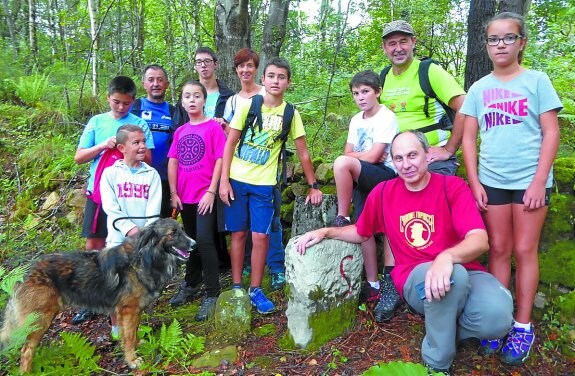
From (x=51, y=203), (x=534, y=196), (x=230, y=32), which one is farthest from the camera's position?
(x=51, y=203)

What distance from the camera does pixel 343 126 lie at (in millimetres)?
8828

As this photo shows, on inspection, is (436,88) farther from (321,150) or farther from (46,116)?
(46,116)

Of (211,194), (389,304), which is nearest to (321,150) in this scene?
(211,194)

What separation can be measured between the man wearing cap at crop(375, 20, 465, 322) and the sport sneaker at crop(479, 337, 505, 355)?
0.76 meters

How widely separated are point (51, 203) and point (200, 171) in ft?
15.0

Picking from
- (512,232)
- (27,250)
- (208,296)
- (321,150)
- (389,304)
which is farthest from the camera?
(321,150)

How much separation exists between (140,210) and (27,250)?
3.61m

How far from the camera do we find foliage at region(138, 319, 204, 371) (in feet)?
11.5

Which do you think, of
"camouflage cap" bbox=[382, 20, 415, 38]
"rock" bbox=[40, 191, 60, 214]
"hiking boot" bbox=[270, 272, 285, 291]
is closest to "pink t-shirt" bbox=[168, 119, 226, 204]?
"hiking boot" bbox=[270, 272, 285, 291]

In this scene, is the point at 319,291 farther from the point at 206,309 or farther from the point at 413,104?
the point at 413,104

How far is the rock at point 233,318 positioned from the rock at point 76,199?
4392 millimetres

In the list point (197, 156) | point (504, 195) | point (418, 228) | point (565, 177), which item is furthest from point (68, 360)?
point (565, 177)

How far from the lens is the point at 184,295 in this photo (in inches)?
181

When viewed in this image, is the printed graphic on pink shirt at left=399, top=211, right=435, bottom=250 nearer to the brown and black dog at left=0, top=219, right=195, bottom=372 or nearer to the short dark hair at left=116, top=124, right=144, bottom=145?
the brown and black dog at left=0, top=219, right=195, bottom=372
